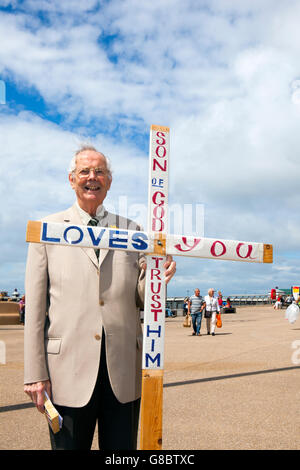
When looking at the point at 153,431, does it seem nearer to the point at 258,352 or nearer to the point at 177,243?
the point at 177,243

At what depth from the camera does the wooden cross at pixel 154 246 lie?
2322 millimetres

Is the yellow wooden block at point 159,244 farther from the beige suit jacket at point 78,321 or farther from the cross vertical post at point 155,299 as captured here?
the beige suit jacket at point 78,321

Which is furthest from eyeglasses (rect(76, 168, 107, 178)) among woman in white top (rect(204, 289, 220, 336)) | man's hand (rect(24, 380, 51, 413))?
woman in white top (rect(204, 289, 220, 336))

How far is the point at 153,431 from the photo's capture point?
2324mm

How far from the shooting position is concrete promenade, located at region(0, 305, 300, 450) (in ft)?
14.8

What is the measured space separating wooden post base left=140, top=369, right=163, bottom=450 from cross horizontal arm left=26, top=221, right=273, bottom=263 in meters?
0.67

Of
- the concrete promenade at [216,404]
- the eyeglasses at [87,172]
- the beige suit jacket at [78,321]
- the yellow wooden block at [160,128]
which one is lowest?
the concrete promenade at [216,404]

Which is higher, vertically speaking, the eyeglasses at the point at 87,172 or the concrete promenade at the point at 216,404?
the eyeglasses at the point at 87,172

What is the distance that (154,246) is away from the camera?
2434mm

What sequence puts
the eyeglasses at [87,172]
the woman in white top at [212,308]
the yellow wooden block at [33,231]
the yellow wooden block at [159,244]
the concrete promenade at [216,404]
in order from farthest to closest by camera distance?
the woman in white top at [212,308], the concrete promenade at [216,404], the eyeglasses at [87,172], the yellow wooden block at [159,244], the yellow wooden block at [33,231]

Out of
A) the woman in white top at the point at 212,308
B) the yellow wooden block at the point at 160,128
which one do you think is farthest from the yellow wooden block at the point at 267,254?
the woman in white top at the point at 212,308

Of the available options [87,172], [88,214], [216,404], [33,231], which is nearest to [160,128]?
[87,172]

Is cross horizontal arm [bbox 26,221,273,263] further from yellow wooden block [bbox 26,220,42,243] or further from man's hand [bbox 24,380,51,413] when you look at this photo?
man's hand [bbox 24,380,51,413]

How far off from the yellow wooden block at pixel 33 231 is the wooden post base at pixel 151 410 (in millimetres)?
898
